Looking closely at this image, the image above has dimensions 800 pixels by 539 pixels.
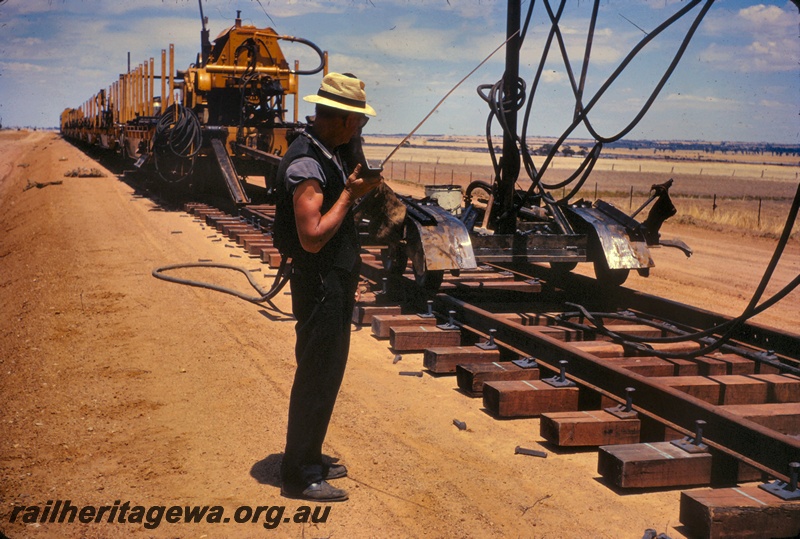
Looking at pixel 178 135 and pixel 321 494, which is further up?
pixel 178 135

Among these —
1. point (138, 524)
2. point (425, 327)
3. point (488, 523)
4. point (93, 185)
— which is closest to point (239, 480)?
point (138, 524)

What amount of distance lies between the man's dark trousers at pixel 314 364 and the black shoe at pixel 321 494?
1.1 inches

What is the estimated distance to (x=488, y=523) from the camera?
3383 mm

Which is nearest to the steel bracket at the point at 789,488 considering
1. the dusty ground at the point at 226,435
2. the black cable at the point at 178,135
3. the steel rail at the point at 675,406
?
the steel rail at the point at 675,406

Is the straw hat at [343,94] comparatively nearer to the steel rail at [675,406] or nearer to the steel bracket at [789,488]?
the steel rail at [675,406]

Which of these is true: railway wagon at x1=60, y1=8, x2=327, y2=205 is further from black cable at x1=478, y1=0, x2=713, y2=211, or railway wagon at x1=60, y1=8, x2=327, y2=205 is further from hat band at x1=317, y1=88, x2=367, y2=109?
hat band at x1=317, y1=88, x2=367, y2=109

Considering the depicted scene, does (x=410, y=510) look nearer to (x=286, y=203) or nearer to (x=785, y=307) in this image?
(x=286, y=203)

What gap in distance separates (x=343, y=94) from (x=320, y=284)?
90 centimetres

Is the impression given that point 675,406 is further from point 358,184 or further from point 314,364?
point 358,184

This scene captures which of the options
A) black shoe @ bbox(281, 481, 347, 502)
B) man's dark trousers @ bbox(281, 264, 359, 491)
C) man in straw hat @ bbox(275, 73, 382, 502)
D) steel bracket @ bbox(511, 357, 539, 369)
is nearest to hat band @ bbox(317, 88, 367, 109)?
man in straw hat @ bbox(275, 73, 382, 502)

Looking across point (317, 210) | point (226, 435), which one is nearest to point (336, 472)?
point (226, 435)

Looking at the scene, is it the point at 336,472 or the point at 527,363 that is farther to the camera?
the point at 527,363

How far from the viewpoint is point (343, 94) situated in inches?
138

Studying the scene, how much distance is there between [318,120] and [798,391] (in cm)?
349
